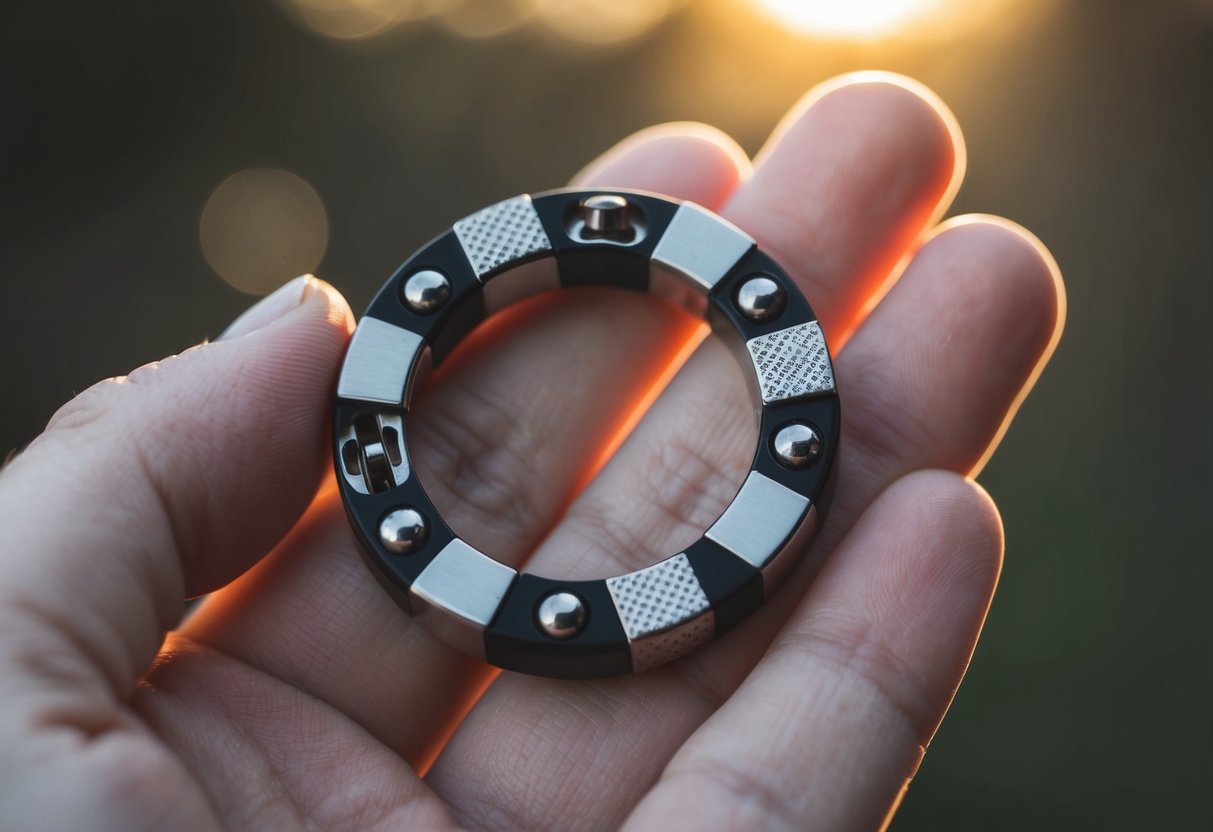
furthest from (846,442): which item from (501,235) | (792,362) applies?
(501,235)

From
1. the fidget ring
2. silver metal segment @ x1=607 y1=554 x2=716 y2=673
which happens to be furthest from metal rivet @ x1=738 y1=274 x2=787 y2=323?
silver metal segment @ x1=607 y1=554 x2=716 y2=673

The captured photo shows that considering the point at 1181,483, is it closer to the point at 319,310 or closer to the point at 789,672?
the point at 789,672

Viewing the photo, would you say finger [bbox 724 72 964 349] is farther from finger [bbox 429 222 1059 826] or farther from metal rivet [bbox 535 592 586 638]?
metal rivet [bbox 535 592 586 638]

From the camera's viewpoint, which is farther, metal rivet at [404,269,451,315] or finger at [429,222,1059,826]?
metal rivet at [404,269,451,315]

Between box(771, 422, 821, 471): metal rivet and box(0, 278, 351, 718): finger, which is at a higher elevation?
box(771, 422, 821, 471): metal rivet

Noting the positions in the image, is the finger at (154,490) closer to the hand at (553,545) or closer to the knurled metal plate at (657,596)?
the hand at (553,545)

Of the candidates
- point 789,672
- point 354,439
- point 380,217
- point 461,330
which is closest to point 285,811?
point 354,439
